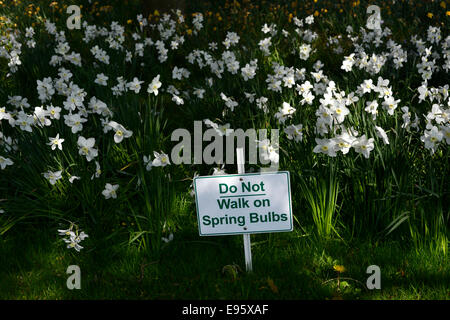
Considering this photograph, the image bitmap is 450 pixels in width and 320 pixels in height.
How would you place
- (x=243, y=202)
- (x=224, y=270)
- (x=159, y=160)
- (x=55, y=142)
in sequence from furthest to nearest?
(x=55, y=142) → (x=159, y=160) → (x=224, y=270) → (x=243, y=202)

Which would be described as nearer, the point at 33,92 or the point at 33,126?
the point at 33,126

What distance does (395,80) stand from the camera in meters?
4.66

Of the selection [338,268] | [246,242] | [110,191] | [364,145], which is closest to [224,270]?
[246,242]

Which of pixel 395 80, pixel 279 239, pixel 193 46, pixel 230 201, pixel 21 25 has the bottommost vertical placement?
pixel 279 239

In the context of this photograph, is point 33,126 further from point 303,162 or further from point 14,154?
point 303,162

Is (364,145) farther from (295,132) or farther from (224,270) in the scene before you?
(224,270)

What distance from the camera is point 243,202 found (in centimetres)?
259

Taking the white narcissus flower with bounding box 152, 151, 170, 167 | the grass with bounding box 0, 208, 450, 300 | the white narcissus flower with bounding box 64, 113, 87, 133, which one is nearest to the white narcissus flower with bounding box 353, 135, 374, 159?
the grass with bounding box 0, 208, 450, 300

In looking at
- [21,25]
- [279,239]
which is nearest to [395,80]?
[279,239]

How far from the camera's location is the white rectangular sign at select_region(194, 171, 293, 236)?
101 inches

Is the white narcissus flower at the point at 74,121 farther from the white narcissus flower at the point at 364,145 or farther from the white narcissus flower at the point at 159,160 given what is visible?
the white narcissus flower at the point at 364,145

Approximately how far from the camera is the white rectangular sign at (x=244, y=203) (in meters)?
2.56

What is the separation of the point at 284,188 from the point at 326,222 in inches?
20.6

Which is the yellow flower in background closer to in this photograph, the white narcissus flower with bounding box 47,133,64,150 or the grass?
the grass
